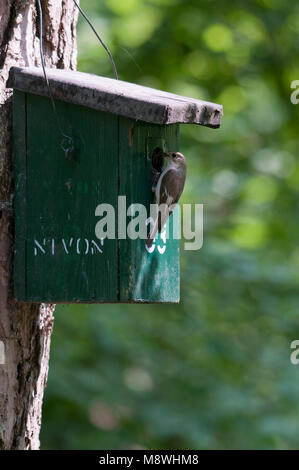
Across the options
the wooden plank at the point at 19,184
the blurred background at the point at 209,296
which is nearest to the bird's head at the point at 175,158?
the wooden plank at the point at 19,184

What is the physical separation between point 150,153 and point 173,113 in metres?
0.24

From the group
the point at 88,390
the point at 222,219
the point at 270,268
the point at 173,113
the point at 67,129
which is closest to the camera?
the point at 173,113

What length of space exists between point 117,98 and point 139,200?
37cm

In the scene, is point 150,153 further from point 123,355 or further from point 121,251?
point 123,355

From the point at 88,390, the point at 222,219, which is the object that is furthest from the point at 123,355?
the point at 222,219

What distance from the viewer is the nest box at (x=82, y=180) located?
2.83m

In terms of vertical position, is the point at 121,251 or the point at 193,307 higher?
the point at 193,307

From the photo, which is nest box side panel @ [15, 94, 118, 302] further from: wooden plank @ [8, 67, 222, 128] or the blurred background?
the blurred background

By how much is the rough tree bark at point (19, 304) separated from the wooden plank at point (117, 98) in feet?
0.53

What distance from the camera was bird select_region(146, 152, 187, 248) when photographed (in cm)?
Answer: 290

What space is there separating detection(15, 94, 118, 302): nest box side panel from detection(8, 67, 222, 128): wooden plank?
0.06 m

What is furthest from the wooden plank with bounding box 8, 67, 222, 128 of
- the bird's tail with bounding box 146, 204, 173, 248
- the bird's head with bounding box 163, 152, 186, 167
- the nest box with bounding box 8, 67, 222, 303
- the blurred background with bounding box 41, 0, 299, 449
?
the blurred background with bounding box 41, 0, 299, 449

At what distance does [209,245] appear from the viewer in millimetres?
6145

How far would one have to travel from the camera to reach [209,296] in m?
6.29
